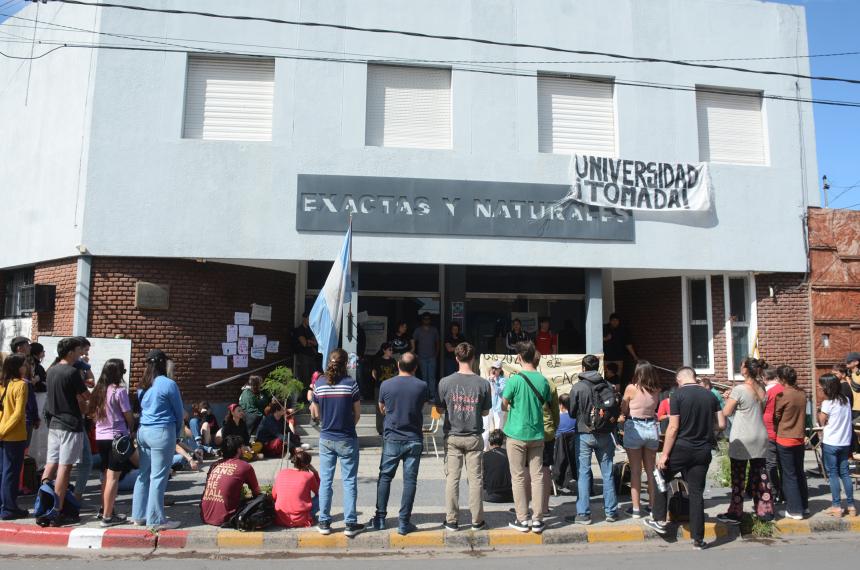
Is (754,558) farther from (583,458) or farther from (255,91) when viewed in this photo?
(255,91)

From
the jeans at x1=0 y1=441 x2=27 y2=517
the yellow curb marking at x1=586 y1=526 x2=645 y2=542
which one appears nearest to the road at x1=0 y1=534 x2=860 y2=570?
the yellow curb marking at x1=586 y1=526 x2=645 y2=542

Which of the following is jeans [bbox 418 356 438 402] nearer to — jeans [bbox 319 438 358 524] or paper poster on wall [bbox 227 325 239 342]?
paper poster on wall [bbox 227 325 239 342]

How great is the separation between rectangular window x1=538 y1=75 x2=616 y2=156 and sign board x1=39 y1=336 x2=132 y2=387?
28.0 feet

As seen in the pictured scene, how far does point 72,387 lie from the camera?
6914 mm

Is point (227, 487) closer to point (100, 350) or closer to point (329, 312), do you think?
point (329, 312)

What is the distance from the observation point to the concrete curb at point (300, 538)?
6512mm

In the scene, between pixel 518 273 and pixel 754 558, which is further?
pixel 518 273

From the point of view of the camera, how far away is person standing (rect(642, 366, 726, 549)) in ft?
A: 21.5

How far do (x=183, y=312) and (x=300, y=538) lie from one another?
6.47 metres

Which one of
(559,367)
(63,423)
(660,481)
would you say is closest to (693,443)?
(660,481)

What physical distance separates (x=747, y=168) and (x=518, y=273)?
5401 mm

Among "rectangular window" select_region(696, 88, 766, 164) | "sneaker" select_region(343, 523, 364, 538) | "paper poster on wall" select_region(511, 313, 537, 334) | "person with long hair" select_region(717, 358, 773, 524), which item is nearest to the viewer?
"sneaker" select_region(343, 523, 364, 538)

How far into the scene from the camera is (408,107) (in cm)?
1227

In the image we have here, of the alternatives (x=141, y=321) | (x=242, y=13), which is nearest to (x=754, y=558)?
(x=141, y=321)
